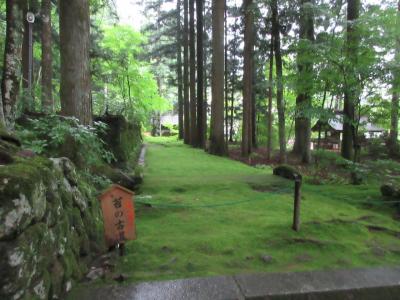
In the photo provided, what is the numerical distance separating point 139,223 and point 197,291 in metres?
2.05

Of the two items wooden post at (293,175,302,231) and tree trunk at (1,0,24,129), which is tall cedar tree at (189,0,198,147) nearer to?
tree trunk at (1,0,24,129)

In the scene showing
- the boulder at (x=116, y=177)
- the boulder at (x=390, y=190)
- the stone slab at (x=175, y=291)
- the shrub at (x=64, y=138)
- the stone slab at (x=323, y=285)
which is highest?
the shrub at (x=64, y=138)

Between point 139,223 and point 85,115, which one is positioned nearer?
point 139,223

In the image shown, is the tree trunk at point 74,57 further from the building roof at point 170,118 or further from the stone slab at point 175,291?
the building roof at point 170,118

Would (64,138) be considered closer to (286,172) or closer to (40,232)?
Result: (40,232)

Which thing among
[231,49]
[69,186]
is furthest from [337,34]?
[231,49]

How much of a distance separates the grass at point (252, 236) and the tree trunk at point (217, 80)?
9.00m

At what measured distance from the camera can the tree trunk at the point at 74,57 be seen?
6.26 metres

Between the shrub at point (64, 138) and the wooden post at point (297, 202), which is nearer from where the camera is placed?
the wooden post at point (297, 202)

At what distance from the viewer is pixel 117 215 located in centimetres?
334

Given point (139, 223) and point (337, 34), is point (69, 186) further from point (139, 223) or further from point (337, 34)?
point (337, 34)

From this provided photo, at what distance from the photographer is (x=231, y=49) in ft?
76.8

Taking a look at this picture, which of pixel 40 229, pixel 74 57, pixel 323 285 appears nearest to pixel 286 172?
pixel 74 57

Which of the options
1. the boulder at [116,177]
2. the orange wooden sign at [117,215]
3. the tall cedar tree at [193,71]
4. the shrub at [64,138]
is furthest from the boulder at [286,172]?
the tall cedar tree at [193,71]
